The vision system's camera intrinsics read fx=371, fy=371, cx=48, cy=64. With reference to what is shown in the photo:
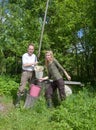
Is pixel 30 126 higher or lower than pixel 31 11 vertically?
lower

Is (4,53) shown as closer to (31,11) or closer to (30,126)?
(31,11)

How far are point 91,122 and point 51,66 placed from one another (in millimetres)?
2497

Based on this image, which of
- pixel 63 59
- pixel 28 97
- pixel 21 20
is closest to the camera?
pixel 28 97

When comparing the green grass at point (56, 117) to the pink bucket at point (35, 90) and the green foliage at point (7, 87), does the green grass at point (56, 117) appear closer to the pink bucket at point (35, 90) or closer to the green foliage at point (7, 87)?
the pink bucket at point (35, 90)

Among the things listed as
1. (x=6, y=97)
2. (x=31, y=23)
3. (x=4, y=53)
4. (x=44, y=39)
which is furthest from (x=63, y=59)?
(x=6, y=97)

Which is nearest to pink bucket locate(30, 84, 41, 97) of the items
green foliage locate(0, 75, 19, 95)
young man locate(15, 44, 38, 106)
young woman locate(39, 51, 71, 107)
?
young woman locate(39, 51, 71, 107)

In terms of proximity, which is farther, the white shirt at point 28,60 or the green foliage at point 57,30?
the green foliage at point 57,30

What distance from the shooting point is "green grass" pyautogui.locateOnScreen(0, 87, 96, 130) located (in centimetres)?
726

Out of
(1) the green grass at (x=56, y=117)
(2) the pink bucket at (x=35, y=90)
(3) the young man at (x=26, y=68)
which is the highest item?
(3) the young man at (x=26, y=68)

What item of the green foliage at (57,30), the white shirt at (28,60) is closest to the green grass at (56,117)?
the white shirt at (28,60)

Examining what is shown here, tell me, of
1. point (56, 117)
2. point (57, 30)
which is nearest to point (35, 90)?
point (56, 117)

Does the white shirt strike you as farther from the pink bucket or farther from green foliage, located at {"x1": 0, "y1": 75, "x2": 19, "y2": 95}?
green foliage, located at {"x1": 0, "y1": 75, "x2": 19, "y2": 95}

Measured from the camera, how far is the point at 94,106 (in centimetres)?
788

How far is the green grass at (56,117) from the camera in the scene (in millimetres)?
7258
